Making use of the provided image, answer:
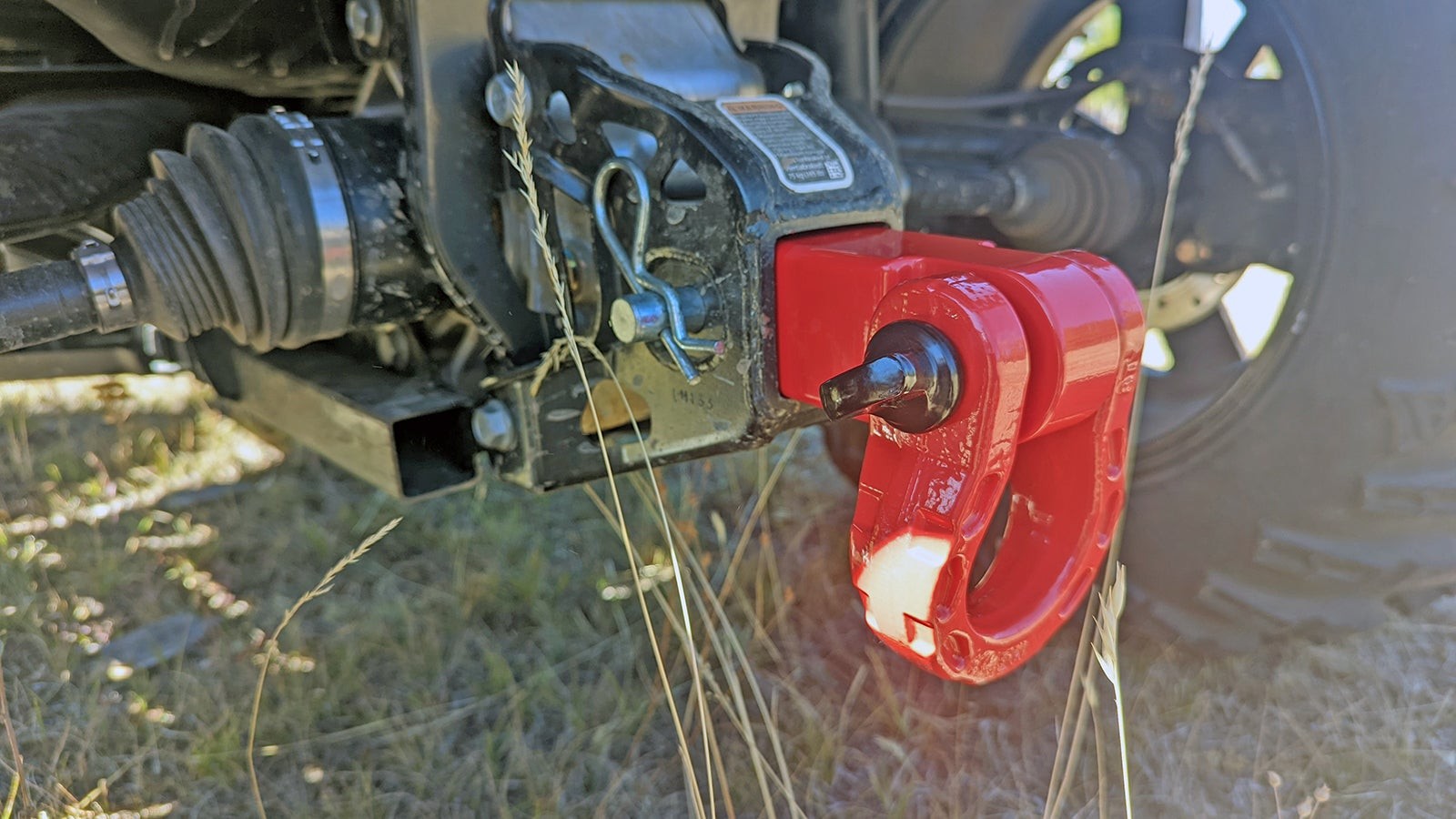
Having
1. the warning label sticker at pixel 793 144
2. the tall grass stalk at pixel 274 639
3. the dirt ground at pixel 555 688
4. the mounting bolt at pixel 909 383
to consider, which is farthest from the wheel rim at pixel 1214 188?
the tall grass stalk at pixel 274 639

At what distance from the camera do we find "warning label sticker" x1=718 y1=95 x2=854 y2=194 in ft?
3.10

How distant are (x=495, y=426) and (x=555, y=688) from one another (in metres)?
0.51

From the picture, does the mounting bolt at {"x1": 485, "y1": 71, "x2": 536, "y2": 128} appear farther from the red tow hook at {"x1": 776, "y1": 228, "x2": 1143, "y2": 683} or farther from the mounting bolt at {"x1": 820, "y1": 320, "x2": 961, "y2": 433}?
the mounting bolt at {"x1": 820, "y1": 320, "x2": 961, "y2": 433}

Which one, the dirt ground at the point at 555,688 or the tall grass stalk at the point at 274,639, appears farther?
the dirt ground at the point at 555,688

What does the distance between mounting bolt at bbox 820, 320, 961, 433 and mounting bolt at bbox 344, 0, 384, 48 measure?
73 centimetres

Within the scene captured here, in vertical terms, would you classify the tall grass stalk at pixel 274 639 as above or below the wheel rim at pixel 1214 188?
below

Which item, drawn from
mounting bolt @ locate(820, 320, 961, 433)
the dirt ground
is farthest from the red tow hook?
the dirt ground

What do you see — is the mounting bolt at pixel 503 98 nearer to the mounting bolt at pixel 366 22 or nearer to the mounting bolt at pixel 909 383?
the mounting bolt at pixel 366 22

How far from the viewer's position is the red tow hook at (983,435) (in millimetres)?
693

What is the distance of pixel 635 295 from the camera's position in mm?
955

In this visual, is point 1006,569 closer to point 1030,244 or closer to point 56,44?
point 1030,244

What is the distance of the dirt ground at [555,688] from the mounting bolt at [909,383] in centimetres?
48

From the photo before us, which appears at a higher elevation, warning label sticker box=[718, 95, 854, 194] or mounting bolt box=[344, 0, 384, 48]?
mounting bolt box=[344, 0, 384, 48]

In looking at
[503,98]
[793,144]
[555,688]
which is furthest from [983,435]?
[555,688]
